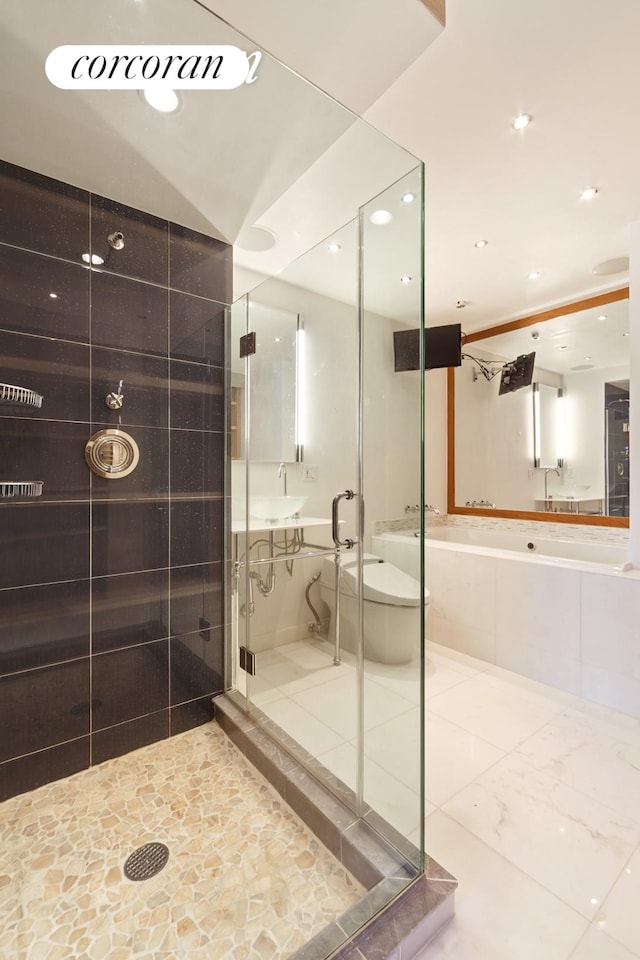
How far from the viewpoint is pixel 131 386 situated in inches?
68.5

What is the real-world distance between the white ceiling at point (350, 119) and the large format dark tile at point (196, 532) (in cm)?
114

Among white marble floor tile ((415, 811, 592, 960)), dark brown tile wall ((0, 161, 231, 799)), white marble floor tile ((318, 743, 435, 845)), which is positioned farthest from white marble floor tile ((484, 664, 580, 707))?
dark brown tile wall ((0, 161, 231, 799))

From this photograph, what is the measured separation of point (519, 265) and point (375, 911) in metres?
3.20

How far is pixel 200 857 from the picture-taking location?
4.16ft

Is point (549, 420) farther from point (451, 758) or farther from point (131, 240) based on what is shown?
point (131, 240)

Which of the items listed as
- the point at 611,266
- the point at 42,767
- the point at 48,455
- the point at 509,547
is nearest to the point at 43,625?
the point at 42,767

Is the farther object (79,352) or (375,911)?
(79,352)

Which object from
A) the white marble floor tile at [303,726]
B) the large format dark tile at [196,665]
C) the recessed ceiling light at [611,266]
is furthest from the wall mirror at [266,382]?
the recessed ceiling light at [611,266]

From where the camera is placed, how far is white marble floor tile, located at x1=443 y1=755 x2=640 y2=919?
47.3 inches

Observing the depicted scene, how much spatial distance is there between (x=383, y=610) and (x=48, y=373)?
1.49 meters

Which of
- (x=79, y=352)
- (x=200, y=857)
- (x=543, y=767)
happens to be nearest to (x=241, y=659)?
(x=200, y=857)

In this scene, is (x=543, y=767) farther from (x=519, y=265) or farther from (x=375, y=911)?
(x=519, y=265)

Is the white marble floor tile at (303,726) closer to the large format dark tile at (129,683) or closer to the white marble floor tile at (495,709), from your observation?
the large format dark tile at (129,683)

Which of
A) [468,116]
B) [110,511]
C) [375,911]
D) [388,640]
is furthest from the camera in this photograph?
[110,511]
